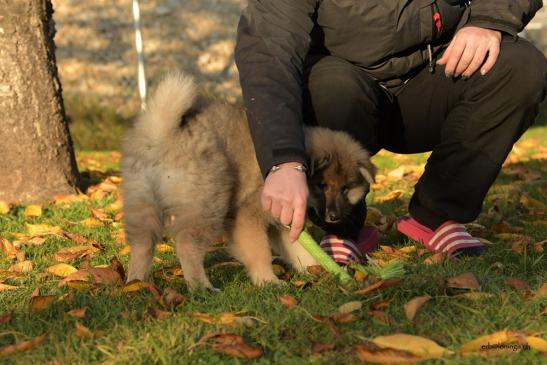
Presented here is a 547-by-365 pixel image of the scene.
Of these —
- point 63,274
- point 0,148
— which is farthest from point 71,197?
point 63,274

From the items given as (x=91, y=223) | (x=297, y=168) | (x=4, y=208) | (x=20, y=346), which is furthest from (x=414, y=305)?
(x=4, y=208)

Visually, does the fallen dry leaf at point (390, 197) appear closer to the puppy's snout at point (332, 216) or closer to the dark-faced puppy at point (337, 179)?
the dark-faced puppy at point (337, 179)

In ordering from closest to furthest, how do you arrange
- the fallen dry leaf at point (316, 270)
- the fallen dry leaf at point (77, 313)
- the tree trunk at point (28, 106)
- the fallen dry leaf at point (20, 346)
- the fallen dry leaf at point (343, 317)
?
the fallen dry leaf at point (20, 346), the fallen dry leaf at point (343, 317), the fallen dry leaf at point (77, 313), the fallen dry leaf at point (316, 270), the tree trunk at point (28, 106)

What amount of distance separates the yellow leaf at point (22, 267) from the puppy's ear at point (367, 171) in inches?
60.0

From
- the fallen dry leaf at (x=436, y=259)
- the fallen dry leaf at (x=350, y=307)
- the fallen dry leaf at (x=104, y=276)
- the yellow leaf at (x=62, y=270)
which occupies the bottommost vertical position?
the yellow leaf at (x=62, y=270)

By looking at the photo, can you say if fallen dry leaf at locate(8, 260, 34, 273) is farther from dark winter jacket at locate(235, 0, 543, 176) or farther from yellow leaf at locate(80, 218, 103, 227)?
dark winter jacket at locate(235, 0, 543, 176)

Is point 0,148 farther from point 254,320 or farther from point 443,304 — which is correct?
point 443,304

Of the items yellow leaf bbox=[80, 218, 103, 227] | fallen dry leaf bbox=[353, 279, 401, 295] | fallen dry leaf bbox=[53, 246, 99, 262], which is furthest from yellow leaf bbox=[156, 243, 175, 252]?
fallen dry leaf bbox=[353, 279, 401, 295]

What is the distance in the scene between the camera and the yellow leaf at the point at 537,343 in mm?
2043

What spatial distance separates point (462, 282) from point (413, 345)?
1.72 ft

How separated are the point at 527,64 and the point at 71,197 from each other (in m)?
2.94

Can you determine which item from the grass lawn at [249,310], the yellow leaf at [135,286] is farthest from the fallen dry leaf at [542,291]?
the yellow leaf at [135,286]

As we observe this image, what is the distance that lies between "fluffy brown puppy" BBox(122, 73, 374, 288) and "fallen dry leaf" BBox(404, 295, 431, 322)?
2.41ft

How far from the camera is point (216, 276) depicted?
3143 millimetres
